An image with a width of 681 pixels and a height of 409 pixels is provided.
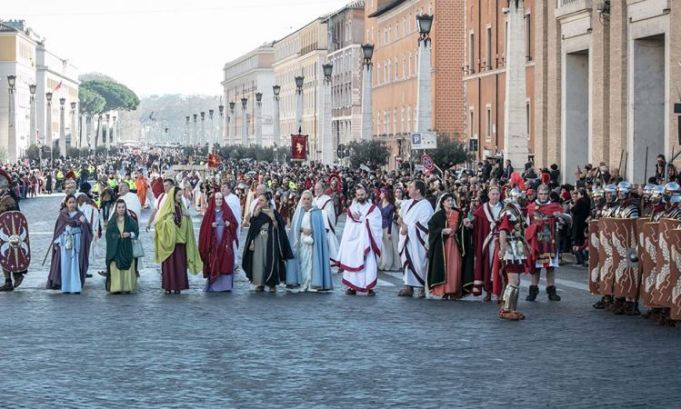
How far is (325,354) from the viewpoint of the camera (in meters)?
15.1

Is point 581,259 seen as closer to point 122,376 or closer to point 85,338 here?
point 85,338

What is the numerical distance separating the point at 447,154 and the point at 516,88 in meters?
14.3

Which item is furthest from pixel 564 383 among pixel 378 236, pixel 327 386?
pixel 378 236

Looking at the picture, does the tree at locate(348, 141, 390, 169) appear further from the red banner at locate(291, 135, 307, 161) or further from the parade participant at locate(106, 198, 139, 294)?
the parade participant at locate(106, 198, 139, 294)

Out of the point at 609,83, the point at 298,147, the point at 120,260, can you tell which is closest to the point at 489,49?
the point at 298,147

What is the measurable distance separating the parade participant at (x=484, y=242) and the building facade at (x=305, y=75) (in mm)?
99145

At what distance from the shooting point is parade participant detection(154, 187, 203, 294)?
22891 millimetres

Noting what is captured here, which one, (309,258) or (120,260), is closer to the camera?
(120,260)

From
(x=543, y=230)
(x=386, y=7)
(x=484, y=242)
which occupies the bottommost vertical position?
(x=484, y=242)

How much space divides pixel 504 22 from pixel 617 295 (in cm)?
3991

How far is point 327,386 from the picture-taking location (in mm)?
12969

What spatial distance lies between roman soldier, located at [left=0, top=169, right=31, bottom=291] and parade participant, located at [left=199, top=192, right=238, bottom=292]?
2.73 m

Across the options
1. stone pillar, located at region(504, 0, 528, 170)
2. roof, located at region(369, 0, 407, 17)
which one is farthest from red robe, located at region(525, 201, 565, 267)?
roof, located at region(369, 0, 407, 17)

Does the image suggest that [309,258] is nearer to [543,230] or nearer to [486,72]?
[543,230]
